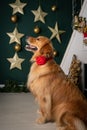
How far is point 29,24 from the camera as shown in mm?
3781

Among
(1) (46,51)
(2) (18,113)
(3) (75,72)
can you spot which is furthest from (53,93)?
(3) (75,72)

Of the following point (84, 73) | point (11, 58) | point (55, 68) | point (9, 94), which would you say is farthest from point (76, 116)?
point (11, 58)

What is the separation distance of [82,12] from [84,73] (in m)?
0.78

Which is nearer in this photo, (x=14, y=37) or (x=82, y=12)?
(x=82, y=12)

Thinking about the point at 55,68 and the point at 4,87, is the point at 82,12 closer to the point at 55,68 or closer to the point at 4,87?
the point at 55,68

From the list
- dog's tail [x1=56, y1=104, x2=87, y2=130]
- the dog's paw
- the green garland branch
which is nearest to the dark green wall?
the green garland branch

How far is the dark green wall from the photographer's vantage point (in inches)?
147

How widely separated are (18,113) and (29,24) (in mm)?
1372

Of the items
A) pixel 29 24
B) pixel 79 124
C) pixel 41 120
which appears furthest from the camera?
pixel 29 24

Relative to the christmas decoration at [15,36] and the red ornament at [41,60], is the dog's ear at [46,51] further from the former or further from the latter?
the christmas decoration at [15,36]

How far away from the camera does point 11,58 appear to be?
12.7 ft

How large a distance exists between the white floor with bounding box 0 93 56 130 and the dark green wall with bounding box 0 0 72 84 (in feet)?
1.66

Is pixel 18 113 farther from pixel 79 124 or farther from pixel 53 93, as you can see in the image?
pixel 79 124

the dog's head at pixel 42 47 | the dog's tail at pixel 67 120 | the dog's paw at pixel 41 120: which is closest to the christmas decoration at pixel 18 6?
the dog's head at pixel 42 47
